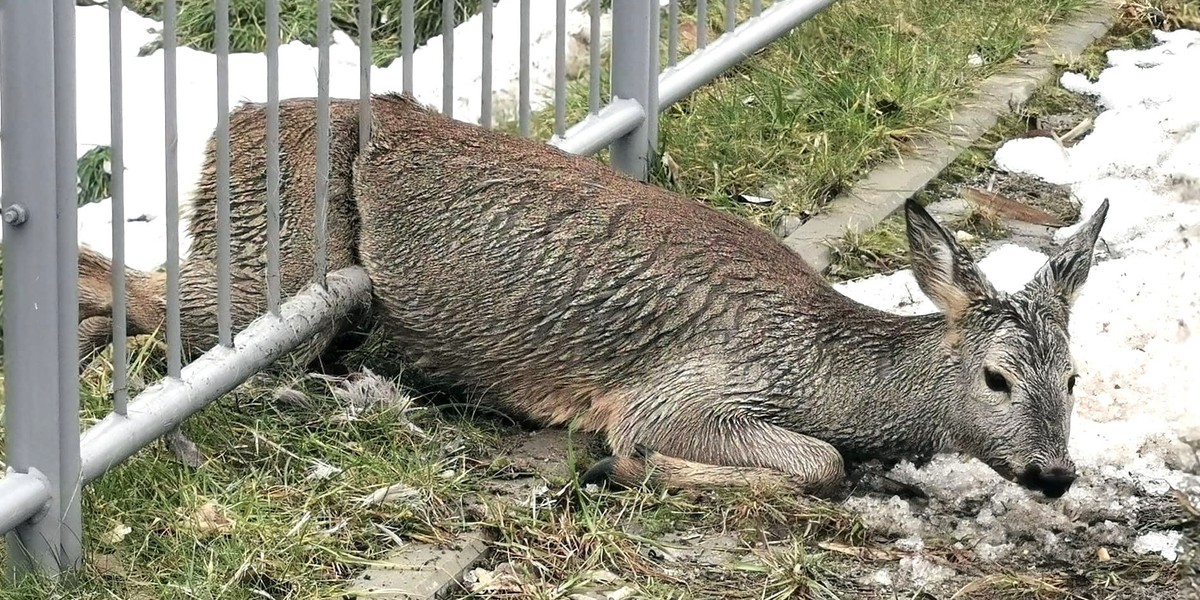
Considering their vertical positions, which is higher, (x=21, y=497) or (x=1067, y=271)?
(x=1067, y=271)

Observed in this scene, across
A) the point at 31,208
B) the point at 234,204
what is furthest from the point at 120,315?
the point at 234,204

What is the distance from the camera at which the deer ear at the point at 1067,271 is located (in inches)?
196

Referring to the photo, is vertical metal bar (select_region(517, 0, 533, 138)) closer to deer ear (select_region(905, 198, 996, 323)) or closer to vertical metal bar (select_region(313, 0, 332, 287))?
vertical metal bar (select_region(313, 0, 332, 287))

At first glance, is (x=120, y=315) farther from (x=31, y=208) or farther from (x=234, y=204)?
(x=234, y=204)

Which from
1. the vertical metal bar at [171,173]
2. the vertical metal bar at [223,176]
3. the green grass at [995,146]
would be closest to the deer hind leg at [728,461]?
the vertical metal bar at [223,176]

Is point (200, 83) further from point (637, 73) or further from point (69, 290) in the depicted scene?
point (69, 290)

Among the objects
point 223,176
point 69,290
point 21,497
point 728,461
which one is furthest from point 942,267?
point 21,497

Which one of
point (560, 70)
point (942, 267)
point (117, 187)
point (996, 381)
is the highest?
point (117, 187)

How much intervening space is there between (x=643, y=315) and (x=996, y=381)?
2.95 ft

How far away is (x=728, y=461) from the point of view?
4.94 meters

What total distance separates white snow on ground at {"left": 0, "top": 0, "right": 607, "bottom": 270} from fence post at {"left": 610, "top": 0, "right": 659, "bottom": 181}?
0.37 meters

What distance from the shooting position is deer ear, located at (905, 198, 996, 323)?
497 cm

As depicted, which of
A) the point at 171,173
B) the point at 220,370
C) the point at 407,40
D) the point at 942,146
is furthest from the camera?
the point at 942,146

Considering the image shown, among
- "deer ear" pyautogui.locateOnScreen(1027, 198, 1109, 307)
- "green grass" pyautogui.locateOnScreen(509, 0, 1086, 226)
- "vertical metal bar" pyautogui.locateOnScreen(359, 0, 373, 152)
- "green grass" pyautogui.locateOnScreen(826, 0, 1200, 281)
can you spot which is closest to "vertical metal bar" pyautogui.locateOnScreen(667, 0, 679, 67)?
"green grass" pyautogui.locateOnScreen(509, 0, 1086, 226)
